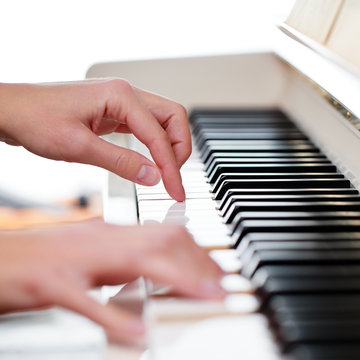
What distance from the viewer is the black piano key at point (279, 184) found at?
1.08 m

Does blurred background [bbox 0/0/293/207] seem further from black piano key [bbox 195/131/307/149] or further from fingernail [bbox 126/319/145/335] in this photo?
fingernail [bbox 126/319/145/335]

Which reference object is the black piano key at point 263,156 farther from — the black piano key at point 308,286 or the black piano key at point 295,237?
the black piano key at point 308,286

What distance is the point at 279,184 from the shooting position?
42.6 inches

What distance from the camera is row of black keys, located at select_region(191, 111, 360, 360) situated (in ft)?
2.16

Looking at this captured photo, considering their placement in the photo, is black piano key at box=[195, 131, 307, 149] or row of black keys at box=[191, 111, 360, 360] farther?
black piano key at box=[195, 131, 307, 149]

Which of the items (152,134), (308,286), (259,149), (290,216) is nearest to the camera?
(308,286)

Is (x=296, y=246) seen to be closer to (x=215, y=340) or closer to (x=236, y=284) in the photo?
(x=236, y=284)

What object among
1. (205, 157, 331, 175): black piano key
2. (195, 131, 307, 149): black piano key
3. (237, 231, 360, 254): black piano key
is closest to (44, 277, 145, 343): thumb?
(237, 231, 360, 254): black piano key

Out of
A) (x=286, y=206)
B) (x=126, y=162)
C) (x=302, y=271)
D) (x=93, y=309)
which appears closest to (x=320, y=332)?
(x=302, y=271)

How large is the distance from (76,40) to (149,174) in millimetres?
2397

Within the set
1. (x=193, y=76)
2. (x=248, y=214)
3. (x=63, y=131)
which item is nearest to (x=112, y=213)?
(x=63, y=131)

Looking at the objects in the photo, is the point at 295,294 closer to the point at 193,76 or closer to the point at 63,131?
the point at 63,131

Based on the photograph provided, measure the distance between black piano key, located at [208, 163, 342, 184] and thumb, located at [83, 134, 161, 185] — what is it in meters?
0.18

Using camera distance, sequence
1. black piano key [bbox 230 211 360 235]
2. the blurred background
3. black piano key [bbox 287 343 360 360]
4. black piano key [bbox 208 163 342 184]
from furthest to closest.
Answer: the blurred background, black piano key [bbox 208 163 342 184], black piano key [bbox 230 211 360 235], black piano key [bbox 287 343 360 360]
